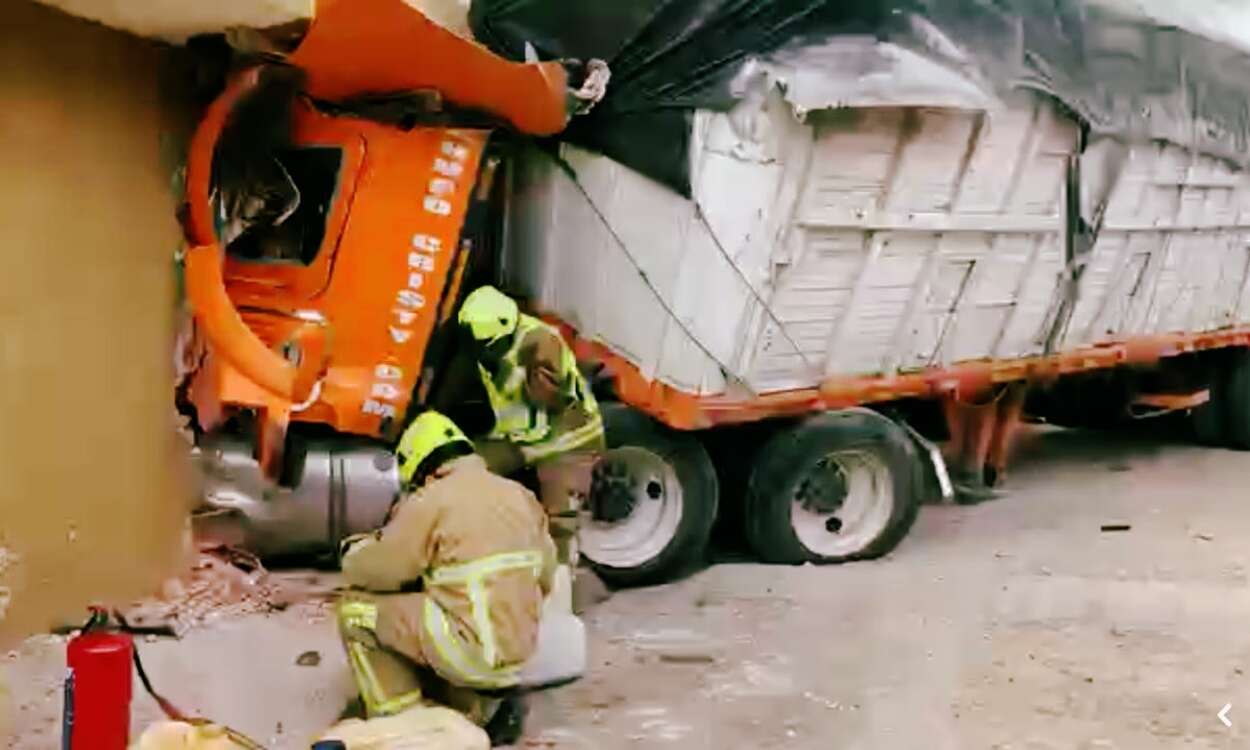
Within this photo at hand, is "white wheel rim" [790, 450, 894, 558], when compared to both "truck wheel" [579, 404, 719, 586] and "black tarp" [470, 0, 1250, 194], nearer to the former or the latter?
"truck wheel" [579, 404, 719, 586]

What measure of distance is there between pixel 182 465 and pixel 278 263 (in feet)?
3.18

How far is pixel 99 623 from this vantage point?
4.23 metres

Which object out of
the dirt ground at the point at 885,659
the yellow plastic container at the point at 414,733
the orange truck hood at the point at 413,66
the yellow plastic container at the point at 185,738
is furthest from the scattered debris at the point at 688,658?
the orange truck hood at the point at 413,66

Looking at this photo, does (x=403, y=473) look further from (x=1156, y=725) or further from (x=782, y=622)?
(x=1156, y=725)

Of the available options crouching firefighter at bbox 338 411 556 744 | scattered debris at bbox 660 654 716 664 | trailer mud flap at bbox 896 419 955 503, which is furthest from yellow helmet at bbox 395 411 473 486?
trailer mud flap at bbox 896 419 955 503

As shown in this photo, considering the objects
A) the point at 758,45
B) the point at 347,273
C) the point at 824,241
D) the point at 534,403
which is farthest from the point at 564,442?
the point at 758,45

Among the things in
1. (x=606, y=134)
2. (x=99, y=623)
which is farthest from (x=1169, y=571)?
(x=99, y=623)

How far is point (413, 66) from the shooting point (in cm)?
606

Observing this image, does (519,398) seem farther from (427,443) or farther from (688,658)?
(427,443)

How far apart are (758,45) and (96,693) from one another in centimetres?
384

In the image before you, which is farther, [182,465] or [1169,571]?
[1169,571]

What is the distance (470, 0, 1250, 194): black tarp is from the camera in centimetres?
629

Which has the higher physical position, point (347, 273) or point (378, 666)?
point (347, 273)

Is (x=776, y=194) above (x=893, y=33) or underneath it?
underneath
